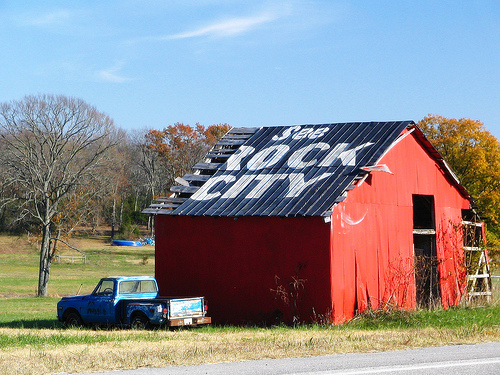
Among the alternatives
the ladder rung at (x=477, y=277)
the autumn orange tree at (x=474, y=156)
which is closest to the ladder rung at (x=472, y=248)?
the ladder rung at (x=477, y=277)

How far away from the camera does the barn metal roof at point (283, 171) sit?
20812mm

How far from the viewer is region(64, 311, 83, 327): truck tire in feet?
68.9

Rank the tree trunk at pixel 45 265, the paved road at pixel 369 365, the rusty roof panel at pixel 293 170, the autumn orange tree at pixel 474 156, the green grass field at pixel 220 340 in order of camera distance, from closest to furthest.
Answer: the paved road at pixel 369 365 → the green grass field at pixel 220 340 → the rusty roof panel at pixel 293 170 → the tree trunk at pixel 45 265 → the autumn orange tree at pixel 474 156

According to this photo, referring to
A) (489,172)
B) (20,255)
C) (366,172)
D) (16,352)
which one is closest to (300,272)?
(366,172)

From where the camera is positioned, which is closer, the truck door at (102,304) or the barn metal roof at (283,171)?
the truck door at (102,304)

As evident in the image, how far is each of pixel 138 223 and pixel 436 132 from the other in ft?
174

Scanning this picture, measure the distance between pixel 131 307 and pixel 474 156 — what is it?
32305 millimetres

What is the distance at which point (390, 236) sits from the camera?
22.0 meters

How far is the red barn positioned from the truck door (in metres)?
2.69

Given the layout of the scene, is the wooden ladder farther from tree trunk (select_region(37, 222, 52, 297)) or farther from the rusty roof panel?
tree trunk (select_region(37, 222, 52, 297))

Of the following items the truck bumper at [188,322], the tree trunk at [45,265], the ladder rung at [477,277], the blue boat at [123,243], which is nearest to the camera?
the truck bumper at [188,322]

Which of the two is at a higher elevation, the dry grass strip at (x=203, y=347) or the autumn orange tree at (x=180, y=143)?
the autumn orange tree at (x=180, y=143)

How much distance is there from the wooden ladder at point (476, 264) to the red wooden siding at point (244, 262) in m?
7.64

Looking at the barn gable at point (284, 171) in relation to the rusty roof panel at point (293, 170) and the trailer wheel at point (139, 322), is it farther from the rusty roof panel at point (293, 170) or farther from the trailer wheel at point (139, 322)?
the trailer wheel at point (139, 322)
